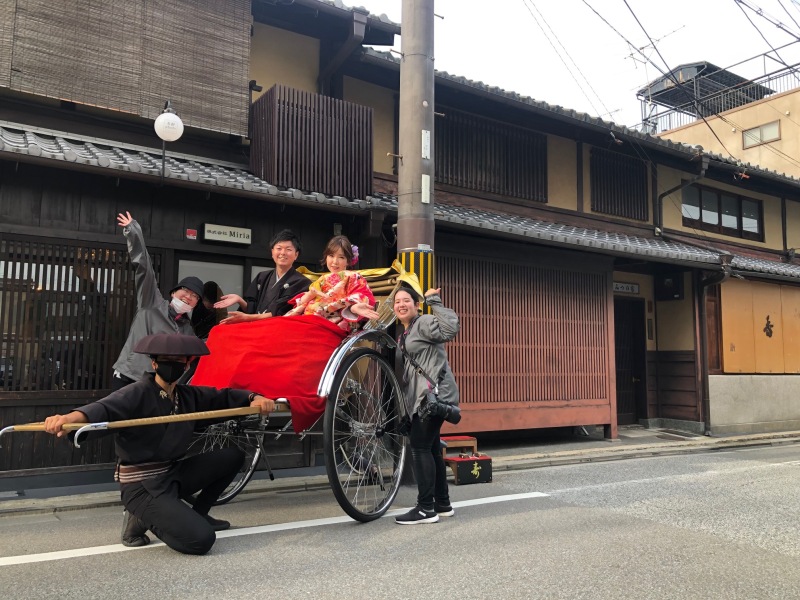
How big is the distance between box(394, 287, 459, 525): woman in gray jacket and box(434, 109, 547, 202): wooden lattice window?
5.61 metres

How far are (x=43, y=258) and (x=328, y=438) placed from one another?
13.6 feet

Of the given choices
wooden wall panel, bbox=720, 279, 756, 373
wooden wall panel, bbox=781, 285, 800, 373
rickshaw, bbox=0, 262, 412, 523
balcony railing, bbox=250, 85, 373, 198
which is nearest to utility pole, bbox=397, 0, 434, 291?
rickshaw, bbox=0, 262, 412, 523

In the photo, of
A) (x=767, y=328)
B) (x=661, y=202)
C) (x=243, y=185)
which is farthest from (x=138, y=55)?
(x=767, y=328)

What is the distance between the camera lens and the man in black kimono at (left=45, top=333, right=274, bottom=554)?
3.93 meters

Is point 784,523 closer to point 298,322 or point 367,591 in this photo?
point 367,591

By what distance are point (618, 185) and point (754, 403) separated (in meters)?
5.41

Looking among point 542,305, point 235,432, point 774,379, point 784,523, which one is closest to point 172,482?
point 235,432

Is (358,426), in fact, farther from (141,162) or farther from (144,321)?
(141,162)

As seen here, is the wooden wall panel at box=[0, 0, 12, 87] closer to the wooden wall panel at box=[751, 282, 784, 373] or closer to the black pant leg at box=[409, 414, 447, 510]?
the black pant leg at box=[409, 414, 447, 510]

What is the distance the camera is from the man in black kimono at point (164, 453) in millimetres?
3932

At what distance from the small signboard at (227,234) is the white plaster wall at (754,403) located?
31.9ft

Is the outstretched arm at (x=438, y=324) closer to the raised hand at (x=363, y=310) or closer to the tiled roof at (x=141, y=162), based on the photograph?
the raised hand at (x=363, y=310)

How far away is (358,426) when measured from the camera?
4.98 meters

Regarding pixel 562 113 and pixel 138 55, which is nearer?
pixel 138 55
